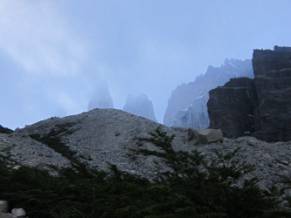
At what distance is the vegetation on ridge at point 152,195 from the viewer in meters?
7.16

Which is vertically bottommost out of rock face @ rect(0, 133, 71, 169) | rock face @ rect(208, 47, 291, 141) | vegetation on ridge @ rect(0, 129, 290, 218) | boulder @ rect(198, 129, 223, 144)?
vegetation on ridge @ rect(0, 129, 290, 218)

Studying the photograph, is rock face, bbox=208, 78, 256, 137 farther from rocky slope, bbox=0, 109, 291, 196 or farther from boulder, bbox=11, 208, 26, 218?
boulder, bbox=11, 208, 26, 218

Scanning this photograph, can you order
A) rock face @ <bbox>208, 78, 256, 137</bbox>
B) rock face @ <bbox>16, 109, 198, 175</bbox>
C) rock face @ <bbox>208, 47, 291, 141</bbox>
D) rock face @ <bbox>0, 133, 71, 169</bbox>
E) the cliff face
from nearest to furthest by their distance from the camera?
rock face @ <bbox>0, 133, 71, 169</bbox> < rock face @ <bbox>16, 109, 198, 175</bbox> < the cliff face < rock face @ <bbox>208, 47, 291, 141</bbox> < rock face @ <bbox>208, 78, 256, 137</bbox>

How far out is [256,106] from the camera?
6612cm

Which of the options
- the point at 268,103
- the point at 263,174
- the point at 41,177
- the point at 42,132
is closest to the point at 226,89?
the point at 268,103

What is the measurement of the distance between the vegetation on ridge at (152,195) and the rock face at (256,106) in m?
53.2

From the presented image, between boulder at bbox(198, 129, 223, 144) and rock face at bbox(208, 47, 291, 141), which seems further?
rock face at bbox(208, 47, 291, 141)

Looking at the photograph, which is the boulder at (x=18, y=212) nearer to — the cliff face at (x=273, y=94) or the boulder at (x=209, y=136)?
the boulder at (x=209, y=136)

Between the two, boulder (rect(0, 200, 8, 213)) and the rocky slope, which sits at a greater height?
the rocky slope

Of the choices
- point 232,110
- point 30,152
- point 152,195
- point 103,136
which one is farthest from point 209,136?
point 232,110

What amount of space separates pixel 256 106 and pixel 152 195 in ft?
197

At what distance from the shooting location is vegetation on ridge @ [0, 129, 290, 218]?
7.16m

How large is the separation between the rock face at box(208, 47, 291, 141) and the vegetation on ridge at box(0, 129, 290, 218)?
53.2 metres

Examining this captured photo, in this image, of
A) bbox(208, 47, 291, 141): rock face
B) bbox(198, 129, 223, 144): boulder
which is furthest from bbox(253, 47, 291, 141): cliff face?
bbox(198, 129, 223, 144): boulder
